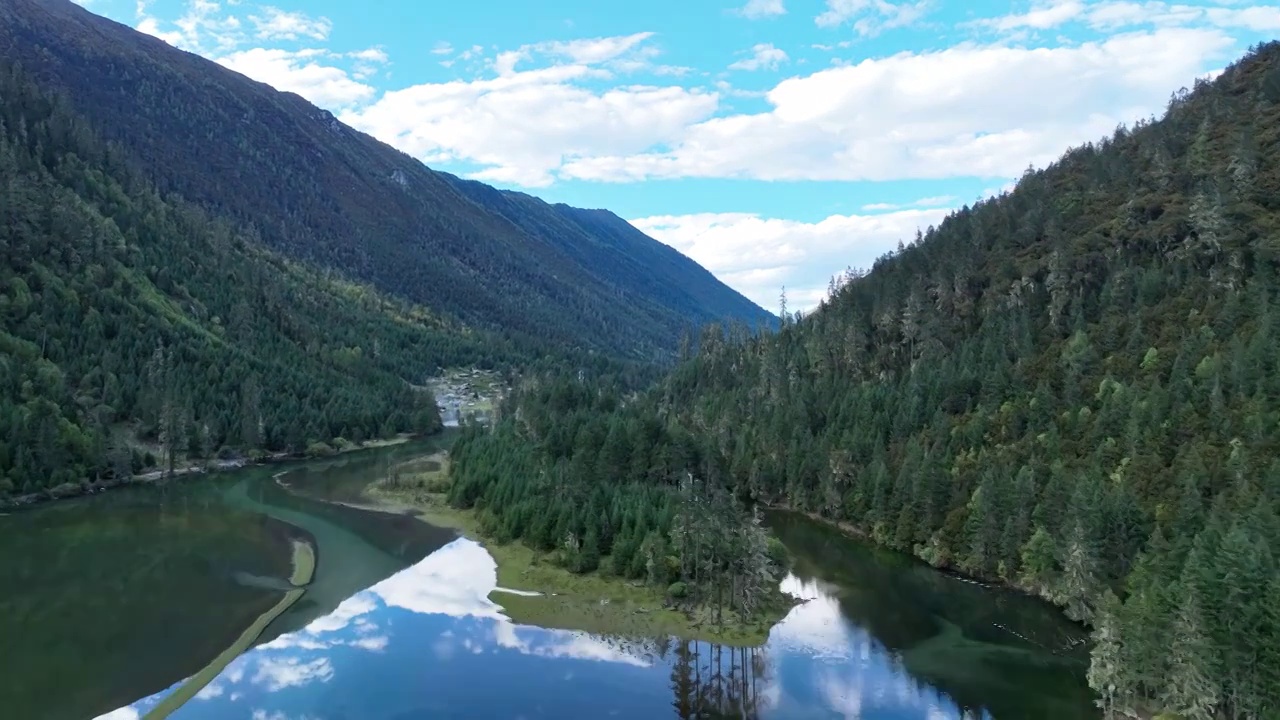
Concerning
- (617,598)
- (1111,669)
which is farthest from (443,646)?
(1111,669)

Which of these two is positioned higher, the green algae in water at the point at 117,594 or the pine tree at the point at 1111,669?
the pine tree at the point at 1111,669

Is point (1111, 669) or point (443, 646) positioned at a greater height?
point (1111, 669)

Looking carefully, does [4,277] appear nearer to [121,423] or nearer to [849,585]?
[121,423]

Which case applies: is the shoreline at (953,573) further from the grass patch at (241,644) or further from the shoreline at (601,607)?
the grass patch at (241,644)

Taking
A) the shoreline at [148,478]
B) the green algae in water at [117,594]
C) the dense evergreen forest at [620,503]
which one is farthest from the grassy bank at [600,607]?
the shoreline at [148,478]

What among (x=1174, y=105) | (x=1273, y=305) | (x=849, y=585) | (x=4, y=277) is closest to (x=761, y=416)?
(x=849, y=585)

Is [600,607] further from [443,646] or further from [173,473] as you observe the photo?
[173,473]
